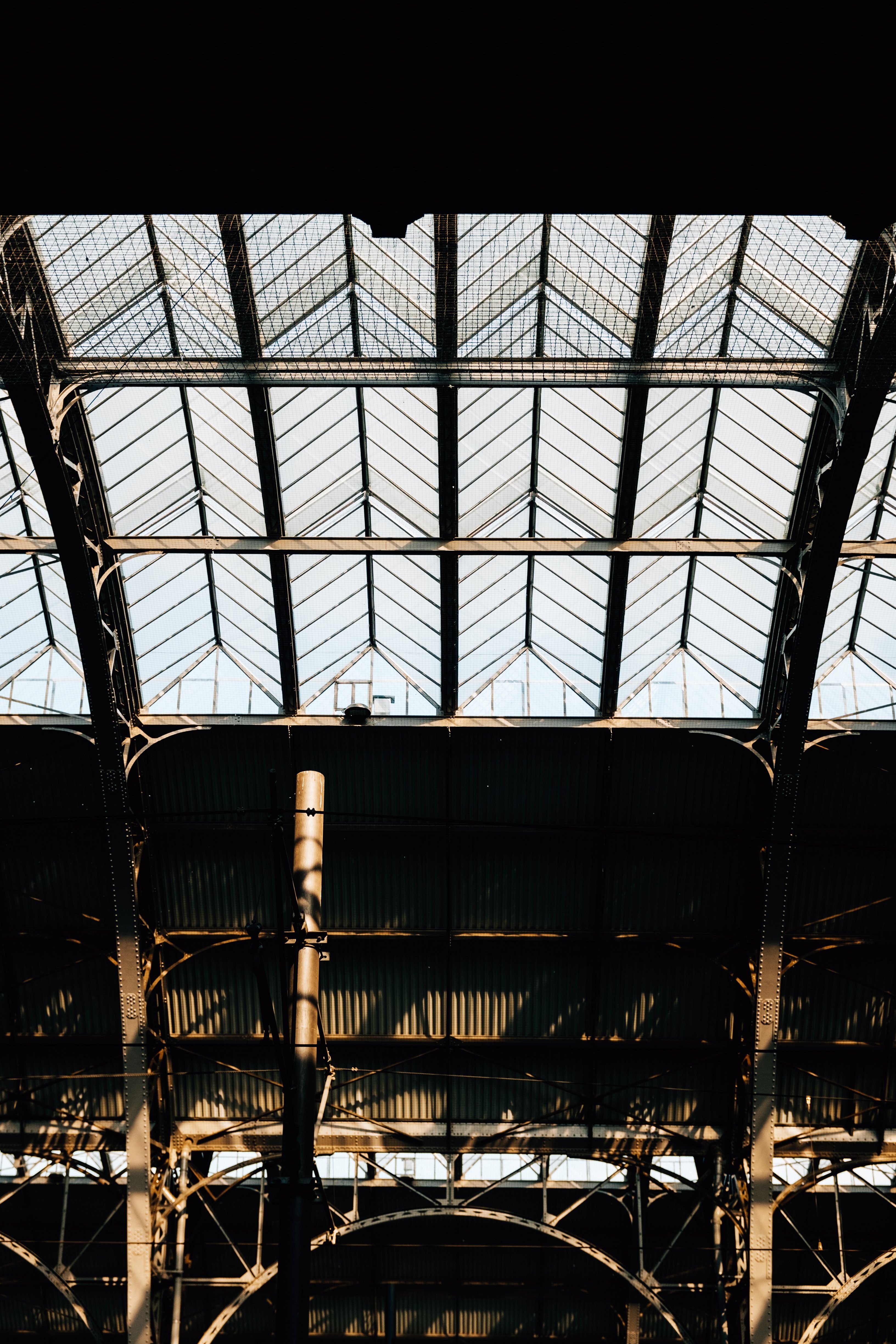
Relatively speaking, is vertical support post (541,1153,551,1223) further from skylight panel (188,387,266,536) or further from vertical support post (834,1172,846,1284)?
skylight panel (188,387,266,536)

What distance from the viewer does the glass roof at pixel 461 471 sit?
1880 centimetres

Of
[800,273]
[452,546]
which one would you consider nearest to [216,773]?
[452,546]

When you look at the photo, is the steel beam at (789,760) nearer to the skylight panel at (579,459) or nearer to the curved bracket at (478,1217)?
the curved bracket at (478,1217)

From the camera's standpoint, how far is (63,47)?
6.70 meters

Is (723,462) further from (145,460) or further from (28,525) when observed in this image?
(28,525)

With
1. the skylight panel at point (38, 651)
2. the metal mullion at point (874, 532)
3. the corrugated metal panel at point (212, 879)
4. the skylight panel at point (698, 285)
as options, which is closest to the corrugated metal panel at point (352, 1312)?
the corrugated metal panel at point (212, 879)

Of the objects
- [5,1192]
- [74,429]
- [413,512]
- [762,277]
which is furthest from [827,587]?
[5,1192]

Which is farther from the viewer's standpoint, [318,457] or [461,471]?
[318,457]

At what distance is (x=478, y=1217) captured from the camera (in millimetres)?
28078

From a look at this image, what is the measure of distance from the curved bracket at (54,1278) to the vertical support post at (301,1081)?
11783mm

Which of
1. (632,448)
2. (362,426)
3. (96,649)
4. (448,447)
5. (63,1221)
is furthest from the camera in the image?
(63,1221)

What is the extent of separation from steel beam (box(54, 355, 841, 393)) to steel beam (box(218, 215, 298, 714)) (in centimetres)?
57

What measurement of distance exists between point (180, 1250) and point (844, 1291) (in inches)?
606

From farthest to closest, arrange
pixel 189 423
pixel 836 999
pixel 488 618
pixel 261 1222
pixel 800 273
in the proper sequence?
1. pixel 836 999
2. pixel 261 1222
3. pixel 488 618
4. pixel 189 423
5. pixel 800 273
